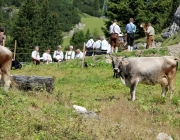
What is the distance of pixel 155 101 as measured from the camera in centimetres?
1450

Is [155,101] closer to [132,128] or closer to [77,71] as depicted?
[132,128]

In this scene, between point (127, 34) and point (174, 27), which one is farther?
point (174, 27)

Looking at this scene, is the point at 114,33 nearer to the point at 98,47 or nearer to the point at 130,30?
the point at 130,30

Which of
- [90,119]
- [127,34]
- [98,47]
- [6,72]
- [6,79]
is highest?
[127,34]

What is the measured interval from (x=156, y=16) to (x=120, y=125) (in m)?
53.7

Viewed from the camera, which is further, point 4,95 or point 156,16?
point 156,16

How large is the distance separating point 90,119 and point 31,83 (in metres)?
4.17

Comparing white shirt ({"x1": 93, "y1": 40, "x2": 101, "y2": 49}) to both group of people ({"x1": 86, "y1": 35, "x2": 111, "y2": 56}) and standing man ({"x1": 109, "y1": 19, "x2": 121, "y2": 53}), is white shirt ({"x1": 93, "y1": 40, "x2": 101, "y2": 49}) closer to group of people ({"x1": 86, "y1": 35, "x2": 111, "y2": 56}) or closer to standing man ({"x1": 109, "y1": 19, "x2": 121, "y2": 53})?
group of people ({"x1": 86, "y1": 35, "x2": 111, "y2": 56})

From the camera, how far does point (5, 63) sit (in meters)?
14.3

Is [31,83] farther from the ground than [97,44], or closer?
closer

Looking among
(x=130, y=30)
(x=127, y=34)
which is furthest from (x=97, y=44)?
(x=130, y=30)

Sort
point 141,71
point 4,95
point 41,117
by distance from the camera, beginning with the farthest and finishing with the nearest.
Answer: point 141,71
point 4,95
point 41,117

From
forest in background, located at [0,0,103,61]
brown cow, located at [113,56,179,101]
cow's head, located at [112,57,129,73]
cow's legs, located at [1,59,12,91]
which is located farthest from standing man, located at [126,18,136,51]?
forest in background, located at [0,0,103,61]

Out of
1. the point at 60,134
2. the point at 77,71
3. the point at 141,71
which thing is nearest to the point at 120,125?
the point at 60,134
